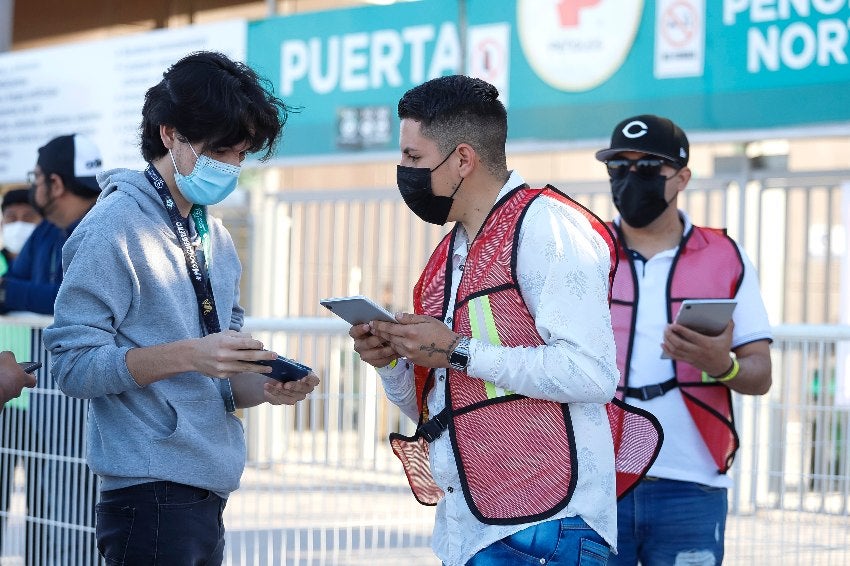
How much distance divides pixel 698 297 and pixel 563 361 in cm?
127

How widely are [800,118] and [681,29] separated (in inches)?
35.3

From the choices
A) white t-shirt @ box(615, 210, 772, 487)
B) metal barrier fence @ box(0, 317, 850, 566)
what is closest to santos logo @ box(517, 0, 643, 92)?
metal barrier fence @ box(0, 317, 850, 566)

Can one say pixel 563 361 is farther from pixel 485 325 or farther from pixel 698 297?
pixel 698 297

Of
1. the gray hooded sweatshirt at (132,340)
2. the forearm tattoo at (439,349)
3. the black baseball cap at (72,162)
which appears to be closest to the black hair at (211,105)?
the gray hooded sweatshirt at (132,340)

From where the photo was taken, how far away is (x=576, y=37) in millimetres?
7746

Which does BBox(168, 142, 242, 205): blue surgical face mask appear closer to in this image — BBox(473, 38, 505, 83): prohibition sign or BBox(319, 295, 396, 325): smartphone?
BBox(319, 295, 396, 325): smartphone

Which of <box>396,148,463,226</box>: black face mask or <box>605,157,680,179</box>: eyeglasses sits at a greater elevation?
<box>605,157,680,179</box>: eyeglasses

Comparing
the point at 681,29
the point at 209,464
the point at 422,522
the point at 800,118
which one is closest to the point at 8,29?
the point at 681,29

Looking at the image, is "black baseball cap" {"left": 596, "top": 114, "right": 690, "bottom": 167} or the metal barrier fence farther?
the metal barrier fence

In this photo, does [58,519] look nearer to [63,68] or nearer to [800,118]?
[800,118]

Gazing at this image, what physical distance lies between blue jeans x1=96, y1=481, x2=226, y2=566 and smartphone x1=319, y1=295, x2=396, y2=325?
592 mm

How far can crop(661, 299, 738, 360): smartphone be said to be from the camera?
140 inches

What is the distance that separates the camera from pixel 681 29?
7.30 meters

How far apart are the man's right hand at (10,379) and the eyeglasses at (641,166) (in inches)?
78.2
